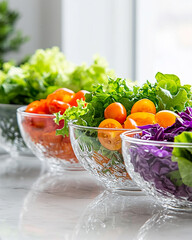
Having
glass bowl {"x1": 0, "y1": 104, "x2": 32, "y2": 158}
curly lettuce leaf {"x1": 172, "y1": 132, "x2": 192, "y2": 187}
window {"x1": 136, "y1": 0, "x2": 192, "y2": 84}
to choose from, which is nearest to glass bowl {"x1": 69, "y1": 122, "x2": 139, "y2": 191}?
curly lettuce leaf {"x1": 172, "y1": 132, "x2": 192, "y2": 187}

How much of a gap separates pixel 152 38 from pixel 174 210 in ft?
5.09

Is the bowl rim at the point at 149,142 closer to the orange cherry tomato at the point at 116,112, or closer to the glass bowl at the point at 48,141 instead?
the orange cherry tomato at the point at 116,112

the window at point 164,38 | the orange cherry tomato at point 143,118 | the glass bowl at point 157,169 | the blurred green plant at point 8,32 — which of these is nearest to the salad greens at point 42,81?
the orange cherry tomato at point 143,118

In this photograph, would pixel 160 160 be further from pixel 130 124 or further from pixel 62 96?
pixel 62 96

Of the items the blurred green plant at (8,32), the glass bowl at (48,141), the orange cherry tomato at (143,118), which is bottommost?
the glass bowl at (48,141)

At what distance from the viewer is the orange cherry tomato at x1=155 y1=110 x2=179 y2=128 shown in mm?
851

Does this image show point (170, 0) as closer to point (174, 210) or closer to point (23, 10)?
point (23, 10)

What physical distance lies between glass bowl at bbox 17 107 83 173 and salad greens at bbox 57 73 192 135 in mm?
108

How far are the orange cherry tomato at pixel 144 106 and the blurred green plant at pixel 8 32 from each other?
217 centimetres

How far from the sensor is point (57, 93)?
1152 millimetres

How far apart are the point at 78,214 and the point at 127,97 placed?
11.4 inches

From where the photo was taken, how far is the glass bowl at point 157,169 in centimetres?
73

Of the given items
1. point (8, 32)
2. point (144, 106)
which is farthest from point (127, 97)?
point (8, 32)

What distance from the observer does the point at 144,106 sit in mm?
915
